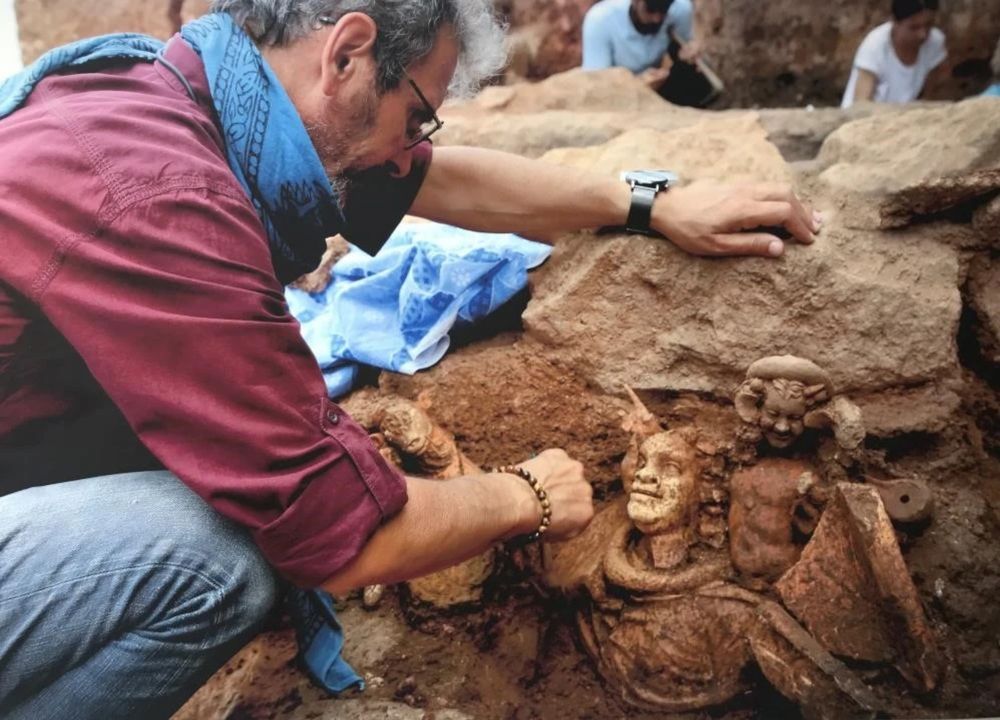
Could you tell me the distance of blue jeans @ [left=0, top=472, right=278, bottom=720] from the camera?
44.3 inches

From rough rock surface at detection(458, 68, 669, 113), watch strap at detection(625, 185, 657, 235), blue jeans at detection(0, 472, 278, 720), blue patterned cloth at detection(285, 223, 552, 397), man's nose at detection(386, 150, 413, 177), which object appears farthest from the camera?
rough rock surface at detection(458, 68, 669, 113)

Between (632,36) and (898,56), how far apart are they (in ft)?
4.30

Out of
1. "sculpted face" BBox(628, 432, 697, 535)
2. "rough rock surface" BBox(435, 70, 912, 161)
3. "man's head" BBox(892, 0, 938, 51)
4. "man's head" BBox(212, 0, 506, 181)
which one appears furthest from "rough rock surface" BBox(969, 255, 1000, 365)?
"man's head" BBox(892, 0, 938, 51)

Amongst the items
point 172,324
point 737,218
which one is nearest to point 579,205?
point 737,218

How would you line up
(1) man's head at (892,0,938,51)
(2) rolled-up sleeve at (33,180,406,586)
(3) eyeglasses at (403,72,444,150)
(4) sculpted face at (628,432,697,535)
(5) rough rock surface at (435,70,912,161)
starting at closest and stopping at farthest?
(2) rolled-up sleeve at (33,180,406,586)
(3) eyeglasses at (403,72,444,150)
(4) sculpted face at (628,432,697,535)
(5) rough rock surface at (435,70,912,161)
(1) man's head at (892,0,938,51)

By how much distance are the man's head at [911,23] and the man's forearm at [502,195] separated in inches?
114

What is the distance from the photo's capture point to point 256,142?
1.23m

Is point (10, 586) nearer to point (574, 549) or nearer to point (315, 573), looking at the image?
point (315, 573)

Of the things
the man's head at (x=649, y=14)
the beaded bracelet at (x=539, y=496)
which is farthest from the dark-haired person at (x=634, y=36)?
the beaded bracelet at (x=539, y=496)

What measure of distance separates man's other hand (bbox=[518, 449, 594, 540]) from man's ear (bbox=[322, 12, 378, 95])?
2.40ft

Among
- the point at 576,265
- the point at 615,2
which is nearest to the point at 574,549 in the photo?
the point at 576,265

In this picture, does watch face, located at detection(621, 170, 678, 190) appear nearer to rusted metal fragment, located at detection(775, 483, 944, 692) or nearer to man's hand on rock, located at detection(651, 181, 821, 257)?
man's hand on rock, located at detection(651, 181, 821, 257)

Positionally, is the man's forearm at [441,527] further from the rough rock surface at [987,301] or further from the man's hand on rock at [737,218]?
the rough rock surface at [987,301]

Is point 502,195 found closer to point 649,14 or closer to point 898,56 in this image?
point 649,14
